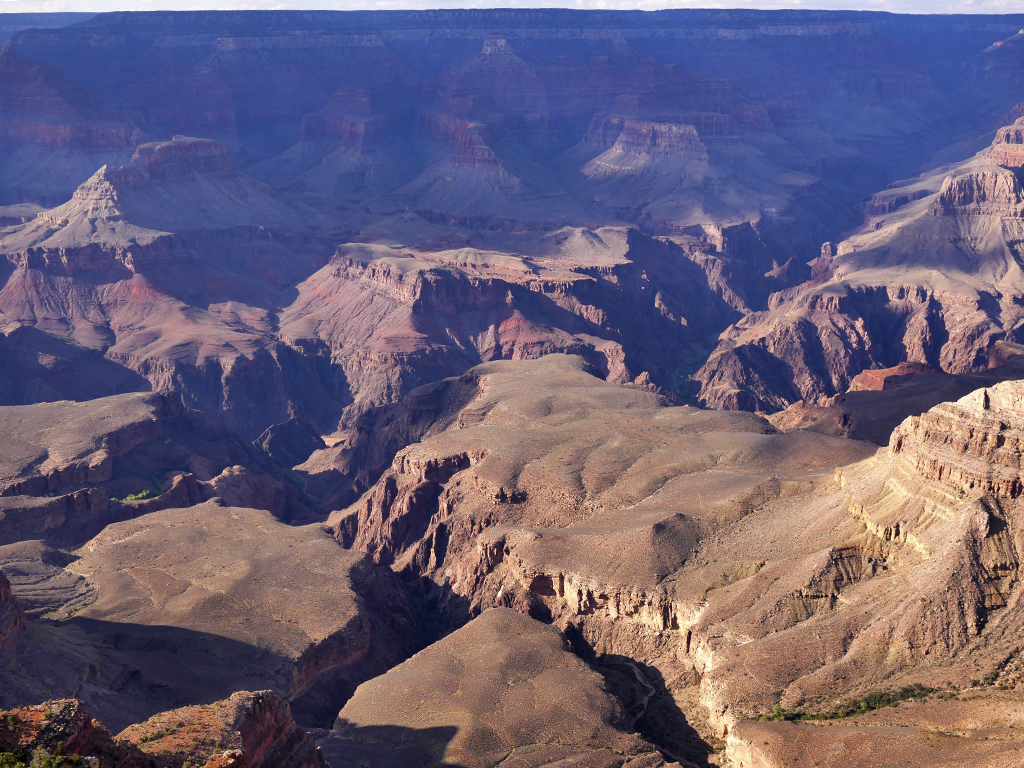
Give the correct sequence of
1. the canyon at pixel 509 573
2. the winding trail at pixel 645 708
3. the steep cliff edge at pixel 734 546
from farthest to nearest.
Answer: the winding trail at pixel 645 708 → the steep cliff edge at pixel 734 546 → the canyon at pixel 509 573

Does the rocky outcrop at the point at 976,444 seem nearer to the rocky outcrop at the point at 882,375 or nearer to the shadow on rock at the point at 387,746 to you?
the shadow on rock at the point at 387,746

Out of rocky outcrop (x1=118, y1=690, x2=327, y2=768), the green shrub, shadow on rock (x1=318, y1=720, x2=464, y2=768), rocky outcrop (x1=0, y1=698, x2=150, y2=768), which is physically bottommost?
shadow on rock (x1=318, y1=720, x2=464, y2=768)

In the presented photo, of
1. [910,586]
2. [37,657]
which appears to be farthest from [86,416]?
[910,586]

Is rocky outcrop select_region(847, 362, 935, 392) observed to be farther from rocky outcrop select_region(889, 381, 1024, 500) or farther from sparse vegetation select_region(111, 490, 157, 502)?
sparse vegetation select_region(111, 490, 157, 502)

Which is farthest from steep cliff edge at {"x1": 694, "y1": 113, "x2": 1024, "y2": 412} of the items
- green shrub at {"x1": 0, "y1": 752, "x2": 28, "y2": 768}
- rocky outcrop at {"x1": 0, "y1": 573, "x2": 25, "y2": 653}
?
green shrub at {"x1": 0, "y1": 752, "x2": 28, "y2": 768}

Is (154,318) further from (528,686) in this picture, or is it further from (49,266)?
(528,686)

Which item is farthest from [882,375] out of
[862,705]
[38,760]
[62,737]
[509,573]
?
[38,760]

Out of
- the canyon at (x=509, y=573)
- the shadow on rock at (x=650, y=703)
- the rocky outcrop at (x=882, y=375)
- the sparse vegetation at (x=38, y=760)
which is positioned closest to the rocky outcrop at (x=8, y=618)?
the canyon at (x=509, y=573)

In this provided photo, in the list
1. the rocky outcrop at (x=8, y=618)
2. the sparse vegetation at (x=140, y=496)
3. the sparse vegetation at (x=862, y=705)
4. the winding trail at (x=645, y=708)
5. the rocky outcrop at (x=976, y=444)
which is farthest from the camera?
the sparse vegetation at (x=140, y=496)
